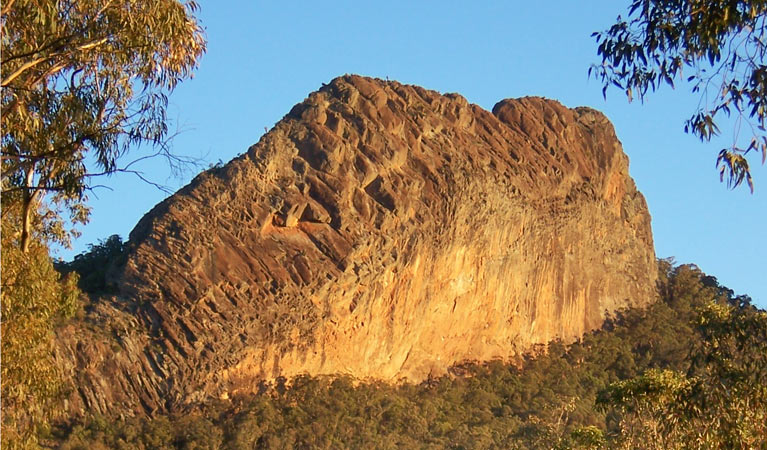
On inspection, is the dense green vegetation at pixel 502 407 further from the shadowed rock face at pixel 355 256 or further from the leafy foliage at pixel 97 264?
the leafy foliage at pixel 97 264

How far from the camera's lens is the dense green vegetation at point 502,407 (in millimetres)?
23422

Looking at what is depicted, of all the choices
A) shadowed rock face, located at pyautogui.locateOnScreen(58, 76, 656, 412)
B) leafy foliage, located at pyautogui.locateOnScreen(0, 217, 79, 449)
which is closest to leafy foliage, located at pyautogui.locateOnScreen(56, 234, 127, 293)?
shadowed rock face, located at pyautogui.locateOnScreen(58, 76, 656, 412)

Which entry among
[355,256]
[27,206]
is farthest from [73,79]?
[355,256]

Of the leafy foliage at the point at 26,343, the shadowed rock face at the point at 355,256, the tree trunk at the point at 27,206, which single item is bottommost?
the leafy foliage at the point at 26,343

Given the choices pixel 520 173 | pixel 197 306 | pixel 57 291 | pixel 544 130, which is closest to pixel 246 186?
pixel 197 306

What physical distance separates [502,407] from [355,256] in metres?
11.2

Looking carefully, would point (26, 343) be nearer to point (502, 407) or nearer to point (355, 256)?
point (355, 256)

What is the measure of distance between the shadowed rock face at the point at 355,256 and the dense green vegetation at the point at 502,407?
1.16m

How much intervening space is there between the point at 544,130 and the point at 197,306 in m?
25.1

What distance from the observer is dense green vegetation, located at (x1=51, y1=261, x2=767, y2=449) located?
922 inches

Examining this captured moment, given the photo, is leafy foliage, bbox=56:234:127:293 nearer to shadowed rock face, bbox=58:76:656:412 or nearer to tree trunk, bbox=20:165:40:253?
shadowed rock face, bbox=58:76:656:412

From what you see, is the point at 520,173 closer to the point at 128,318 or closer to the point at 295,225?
the point at 295,225

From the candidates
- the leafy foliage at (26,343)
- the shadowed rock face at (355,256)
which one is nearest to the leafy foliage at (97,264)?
the shadowed rock face at (355,256)

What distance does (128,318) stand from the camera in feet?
174
